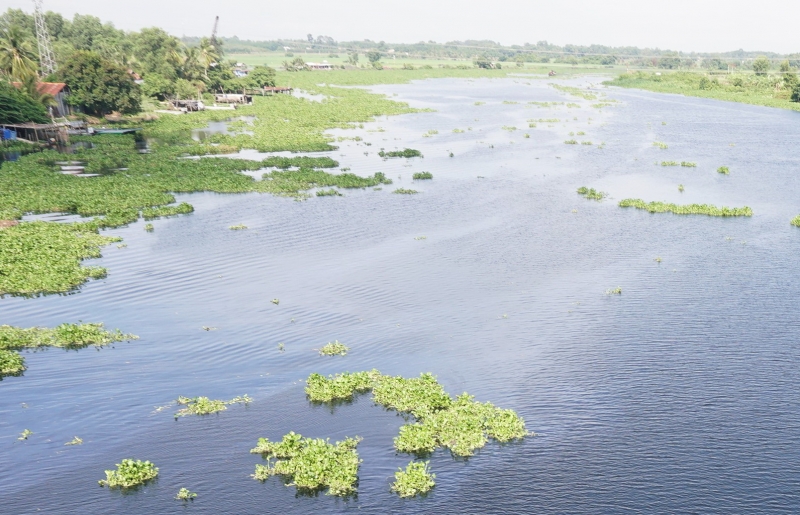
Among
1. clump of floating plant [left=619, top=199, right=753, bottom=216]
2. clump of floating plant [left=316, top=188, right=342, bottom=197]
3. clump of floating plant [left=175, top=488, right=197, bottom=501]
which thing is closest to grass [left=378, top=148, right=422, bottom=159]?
clump of floating plant [left=316, top=188, right=342, bottom=197]

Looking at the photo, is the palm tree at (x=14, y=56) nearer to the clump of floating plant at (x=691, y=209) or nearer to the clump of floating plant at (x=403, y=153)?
the clump of floating plant at (x=403, y=153)

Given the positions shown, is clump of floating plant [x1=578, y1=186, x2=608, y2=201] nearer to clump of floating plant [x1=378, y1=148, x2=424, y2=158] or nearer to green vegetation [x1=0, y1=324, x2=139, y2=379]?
clump of floating plant [x1=378, y1=148, x2=424, y2=158]

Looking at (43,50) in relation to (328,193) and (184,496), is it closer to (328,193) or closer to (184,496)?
(328,193)

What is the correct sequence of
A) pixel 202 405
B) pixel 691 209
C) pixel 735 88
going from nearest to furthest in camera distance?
1. pixel 202 405
2. pixel 691 209
3. pixel 735 88

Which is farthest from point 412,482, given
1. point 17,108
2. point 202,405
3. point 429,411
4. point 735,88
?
point 735,88

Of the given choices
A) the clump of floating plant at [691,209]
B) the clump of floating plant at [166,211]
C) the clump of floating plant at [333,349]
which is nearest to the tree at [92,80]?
the clump of floating plant at [166,211]

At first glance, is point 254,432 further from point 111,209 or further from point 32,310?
point 111,209
